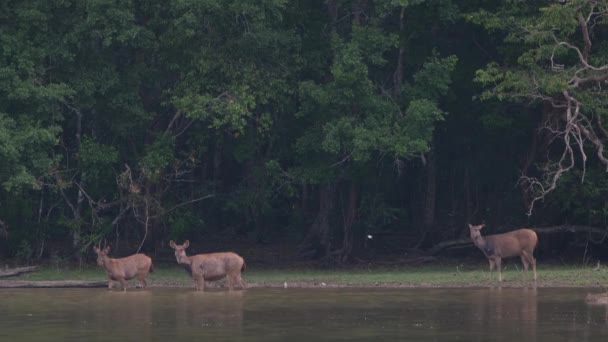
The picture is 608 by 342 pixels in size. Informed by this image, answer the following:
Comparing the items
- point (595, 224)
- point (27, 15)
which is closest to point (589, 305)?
point (595, 224)

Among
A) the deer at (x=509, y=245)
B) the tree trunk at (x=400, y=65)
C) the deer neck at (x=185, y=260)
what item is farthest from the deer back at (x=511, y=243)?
the deer neck at (x=185, y=260)

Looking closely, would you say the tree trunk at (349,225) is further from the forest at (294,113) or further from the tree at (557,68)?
the tree at (557,68)

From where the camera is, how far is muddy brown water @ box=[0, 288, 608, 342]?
624 inches

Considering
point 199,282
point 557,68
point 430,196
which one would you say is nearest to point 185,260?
point 199,282

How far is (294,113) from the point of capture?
30.7 meters

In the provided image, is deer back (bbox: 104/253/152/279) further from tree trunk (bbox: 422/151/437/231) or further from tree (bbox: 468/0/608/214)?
tree trunk (bbox: 422/151/437/231)

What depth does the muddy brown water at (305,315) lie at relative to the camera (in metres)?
15.9

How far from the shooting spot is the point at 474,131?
34031 millimetres

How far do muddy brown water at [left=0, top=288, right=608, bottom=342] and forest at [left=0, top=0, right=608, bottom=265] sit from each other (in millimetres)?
5254

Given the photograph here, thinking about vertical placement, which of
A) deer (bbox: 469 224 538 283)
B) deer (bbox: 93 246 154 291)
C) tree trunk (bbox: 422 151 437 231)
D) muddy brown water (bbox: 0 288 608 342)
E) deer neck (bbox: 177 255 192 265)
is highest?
tree trunk (bbox: 422 151 437 231)

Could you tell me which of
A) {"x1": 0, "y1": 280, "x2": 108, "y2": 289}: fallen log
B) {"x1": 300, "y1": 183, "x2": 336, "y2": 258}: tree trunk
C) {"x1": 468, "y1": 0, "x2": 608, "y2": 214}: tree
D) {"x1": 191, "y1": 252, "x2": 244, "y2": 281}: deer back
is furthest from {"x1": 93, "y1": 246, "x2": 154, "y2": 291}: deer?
{"x1": 468, "y1": 0, "x2": 608, "y2": 214}: tree

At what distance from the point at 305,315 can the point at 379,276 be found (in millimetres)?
8533

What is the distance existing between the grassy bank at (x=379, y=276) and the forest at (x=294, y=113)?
1.57m

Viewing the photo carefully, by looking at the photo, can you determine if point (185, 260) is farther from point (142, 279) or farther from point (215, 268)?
point (142, 279)
